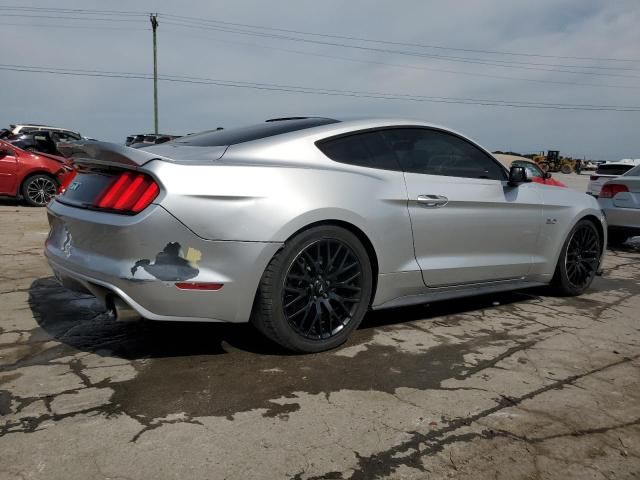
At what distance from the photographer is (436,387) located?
291 centimetres

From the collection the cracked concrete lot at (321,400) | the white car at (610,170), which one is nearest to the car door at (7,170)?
the cracked concrete lot at (321,400)

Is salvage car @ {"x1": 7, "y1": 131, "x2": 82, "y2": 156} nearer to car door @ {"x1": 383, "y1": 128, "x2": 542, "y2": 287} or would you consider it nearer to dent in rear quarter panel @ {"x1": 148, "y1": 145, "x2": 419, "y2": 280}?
car door @ {"x1": 383, "y1": 128, "x2": 542, "y2": 287}

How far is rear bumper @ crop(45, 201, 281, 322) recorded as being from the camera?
2.77 meters

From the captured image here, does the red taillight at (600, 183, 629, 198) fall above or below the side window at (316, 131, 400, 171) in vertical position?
below

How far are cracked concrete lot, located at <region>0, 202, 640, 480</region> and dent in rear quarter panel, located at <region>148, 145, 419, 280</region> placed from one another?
0.73 m

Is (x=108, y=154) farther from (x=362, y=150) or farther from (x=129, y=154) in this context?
(x=362, y=150)

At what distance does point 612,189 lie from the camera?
7871 millimetres

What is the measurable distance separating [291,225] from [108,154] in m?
1.05

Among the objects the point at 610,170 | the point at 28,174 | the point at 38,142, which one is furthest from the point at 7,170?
the point at 610,170

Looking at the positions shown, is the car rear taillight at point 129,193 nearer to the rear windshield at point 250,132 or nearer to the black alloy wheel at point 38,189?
the rear windshield at point 250,132

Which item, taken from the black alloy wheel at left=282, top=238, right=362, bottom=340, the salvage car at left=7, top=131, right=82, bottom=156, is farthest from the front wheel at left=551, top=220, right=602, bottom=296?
the salvage car at left=7, top=131, right=82, bottom=156

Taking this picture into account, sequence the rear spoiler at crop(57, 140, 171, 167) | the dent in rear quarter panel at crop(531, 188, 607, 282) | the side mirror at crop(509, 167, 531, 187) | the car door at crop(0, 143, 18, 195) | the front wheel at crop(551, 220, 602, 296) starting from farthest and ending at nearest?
the car door at crop(0, 143, 18, 195), the front wheel at crop(551, 220, 602, 296), the dent in rear quarter panel at crop(531, 188, 607, 282), the side mirror at crop(509, 167, 531, 187), the rear spoiler at crop(57, 140, 171, 167)

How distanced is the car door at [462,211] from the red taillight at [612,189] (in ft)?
13.2

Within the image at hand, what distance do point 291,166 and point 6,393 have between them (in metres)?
1.83
